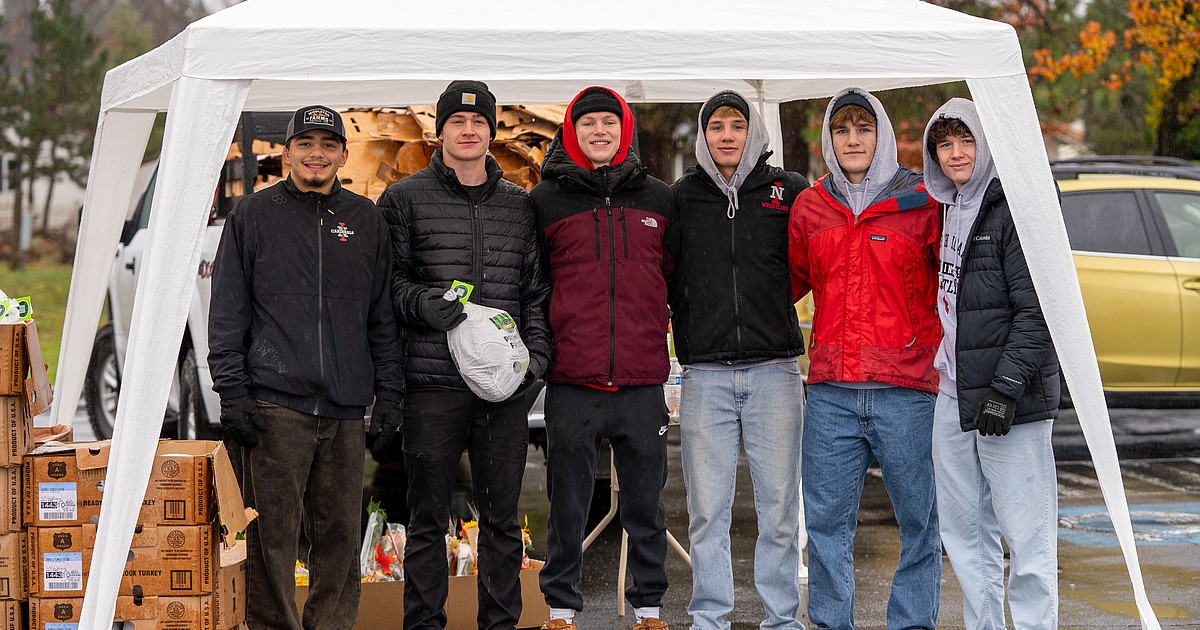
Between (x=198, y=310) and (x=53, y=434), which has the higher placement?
(x=198, y=310)

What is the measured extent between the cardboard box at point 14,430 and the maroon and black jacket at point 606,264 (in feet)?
6.21

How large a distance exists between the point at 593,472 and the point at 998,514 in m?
1.48

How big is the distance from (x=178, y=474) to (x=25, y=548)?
632 mm

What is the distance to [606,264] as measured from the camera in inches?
179

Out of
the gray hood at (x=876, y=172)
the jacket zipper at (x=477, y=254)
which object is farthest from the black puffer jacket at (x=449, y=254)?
the gray hood at (x=876, y=172)

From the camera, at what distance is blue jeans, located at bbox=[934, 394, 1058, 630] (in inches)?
164

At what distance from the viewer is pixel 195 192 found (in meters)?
3.85

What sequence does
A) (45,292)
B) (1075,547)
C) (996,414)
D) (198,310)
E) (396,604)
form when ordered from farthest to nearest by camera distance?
(45,292)
(198,310)
(1075,547)
(396,604)
(996,414)

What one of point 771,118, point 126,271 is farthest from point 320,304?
point 126,271

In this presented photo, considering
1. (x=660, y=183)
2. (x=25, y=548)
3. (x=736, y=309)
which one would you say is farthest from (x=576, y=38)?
(x=25, y=548)

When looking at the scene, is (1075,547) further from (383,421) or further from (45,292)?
(45,292)

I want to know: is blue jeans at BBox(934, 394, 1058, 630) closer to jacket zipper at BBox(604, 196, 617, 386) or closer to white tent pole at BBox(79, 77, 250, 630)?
jacket zipper at BBox(604, 196, 617, 386)

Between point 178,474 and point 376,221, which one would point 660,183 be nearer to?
point 376,221

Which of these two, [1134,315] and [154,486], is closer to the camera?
[154,486]
